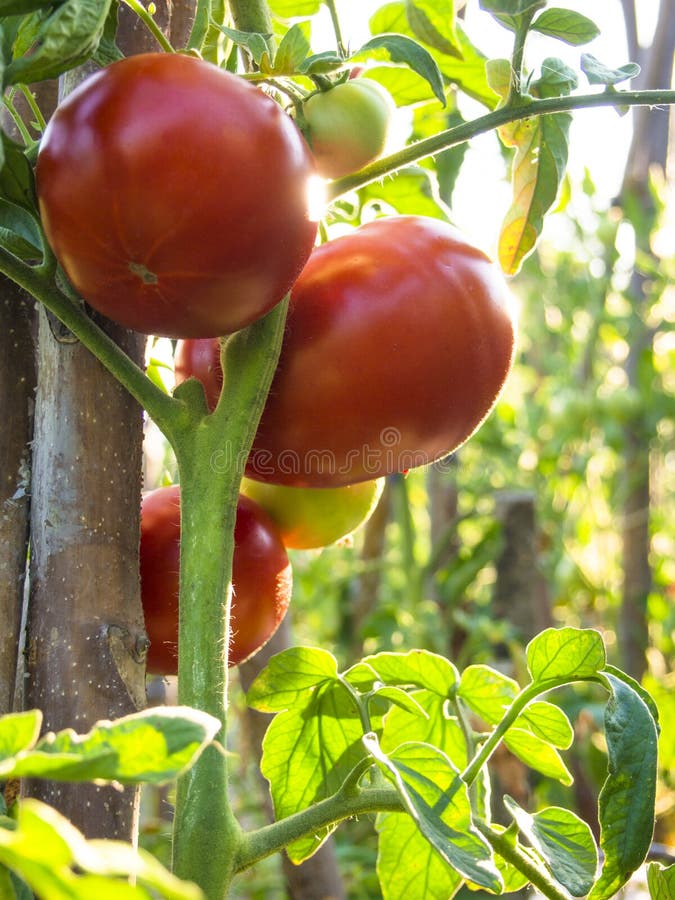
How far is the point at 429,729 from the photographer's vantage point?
1.63 feet

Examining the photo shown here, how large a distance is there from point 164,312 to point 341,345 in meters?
0.10

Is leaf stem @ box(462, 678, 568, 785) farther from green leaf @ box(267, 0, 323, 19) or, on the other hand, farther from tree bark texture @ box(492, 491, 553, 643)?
tree bark texture @ box(492, 491, 553, 643)

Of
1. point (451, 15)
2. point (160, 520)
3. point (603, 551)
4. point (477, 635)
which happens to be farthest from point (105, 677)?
point (603, 551)

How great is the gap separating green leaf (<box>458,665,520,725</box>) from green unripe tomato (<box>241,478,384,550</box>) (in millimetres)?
119

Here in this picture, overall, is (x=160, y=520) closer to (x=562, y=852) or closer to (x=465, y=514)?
(x=562, y=852)

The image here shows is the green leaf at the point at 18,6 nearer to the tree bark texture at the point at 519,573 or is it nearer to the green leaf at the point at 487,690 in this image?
the green leaf at the point at 487,690

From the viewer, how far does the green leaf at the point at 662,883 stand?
1.34 feet

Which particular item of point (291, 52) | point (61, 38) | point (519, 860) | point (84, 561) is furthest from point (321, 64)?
point (519, 860)

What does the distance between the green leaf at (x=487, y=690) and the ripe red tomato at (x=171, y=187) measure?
A: 0.22 m

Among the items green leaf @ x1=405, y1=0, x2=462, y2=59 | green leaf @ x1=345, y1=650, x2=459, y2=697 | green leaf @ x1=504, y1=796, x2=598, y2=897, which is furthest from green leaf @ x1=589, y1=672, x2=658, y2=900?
green leaf @ x1=405, y1=0, x2=462, y2=59

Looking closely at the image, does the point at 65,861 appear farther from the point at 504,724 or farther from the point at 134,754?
the point at 504,724

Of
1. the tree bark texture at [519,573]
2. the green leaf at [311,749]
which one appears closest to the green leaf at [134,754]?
the green leaf at [311,749]

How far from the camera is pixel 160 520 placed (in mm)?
481

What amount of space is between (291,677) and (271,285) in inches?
7.6
